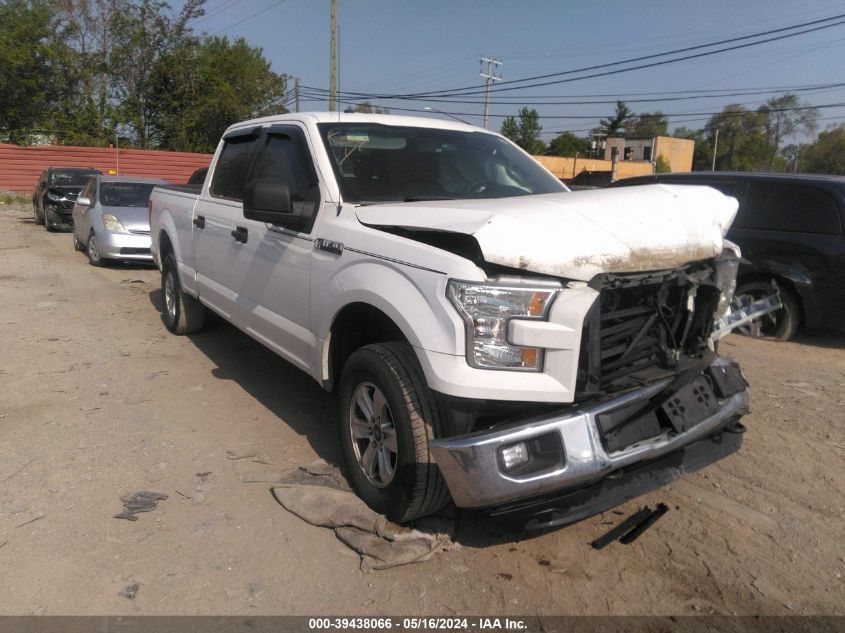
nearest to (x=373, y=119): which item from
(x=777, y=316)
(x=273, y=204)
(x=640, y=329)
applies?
(x=273, y=204)

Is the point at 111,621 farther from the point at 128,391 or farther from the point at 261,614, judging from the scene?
the point at 128,391

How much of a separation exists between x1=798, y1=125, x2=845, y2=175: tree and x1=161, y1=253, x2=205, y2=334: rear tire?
66534mm

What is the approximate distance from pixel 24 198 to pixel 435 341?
97.4ft

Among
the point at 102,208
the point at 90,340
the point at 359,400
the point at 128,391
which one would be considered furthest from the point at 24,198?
the point at 359,400

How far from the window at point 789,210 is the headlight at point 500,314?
5.40 m

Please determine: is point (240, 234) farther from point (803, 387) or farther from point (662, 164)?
point (662, 164)

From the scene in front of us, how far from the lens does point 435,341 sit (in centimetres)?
279

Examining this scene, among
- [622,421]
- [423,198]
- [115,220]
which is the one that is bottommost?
[622,421]

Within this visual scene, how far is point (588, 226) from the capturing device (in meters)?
2.85

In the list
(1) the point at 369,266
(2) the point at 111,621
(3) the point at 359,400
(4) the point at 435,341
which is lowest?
(2) the point at 111,621

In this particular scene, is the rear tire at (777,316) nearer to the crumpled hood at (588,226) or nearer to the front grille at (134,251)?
the crumpled hood at (588,226)

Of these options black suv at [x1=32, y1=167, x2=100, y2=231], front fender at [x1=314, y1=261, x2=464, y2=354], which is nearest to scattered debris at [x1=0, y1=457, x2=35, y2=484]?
front fender at [x1=314, y1=261, x2=464, y2=354]

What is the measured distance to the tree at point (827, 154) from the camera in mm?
62844

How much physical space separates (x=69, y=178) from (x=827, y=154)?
229 feet
